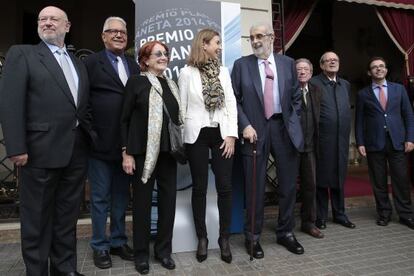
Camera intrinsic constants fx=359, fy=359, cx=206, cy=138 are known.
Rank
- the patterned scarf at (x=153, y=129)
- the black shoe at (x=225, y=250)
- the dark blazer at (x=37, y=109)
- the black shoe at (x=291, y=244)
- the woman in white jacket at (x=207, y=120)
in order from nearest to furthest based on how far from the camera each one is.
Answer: the dark blazer at (x=37, y=109) < the patterned scarf at (x=153, y=129) < the woman in white jacket at (x=207, y=120) < the black shoe at (x=225, y=250) < the black shoe at (x=291, y=244)

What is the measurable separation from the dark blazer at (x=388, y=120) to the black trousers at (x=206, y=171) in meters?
2.25

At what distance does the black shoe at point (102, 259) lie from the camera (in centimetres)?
314

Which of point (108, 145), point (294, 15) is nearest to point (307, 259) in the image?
point (108, 145)

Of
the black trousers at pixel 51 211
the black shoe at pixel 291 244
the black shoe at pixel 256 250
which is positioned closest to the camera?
the black trousers at pixel 51 211

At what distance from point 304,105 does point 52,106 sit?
2.58 metres

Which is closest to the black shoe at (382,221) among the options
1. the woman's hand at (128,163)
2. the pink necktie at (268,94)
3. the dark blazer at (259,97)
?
the dark blazer at (259,97)

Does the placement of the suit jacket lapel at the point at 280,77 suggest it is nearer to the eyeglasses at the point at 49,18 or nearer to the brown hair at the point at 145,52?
the brown hair at the point at 145,52

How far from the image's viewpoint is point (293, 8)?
551 cm

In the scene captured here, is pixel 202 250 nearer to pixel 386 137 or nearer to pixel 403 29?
pixel 386 137

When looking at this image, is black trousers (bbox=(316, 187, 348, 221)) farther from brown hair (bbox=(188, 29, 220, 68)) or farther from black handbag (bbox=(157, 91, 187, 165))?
brown hair (bbox=(188, 29, 220, 68))

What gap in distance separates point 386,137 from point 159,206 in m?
2.98

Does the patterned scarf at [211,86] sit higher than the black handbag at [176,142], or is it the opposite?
the patterned scarf at [211,86]

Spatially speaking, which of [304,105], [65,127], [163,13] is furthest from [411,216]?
[65,127]

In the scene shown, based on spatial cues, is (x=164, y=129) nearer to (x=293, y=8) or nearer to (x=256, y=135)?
(x=256, y=135)
